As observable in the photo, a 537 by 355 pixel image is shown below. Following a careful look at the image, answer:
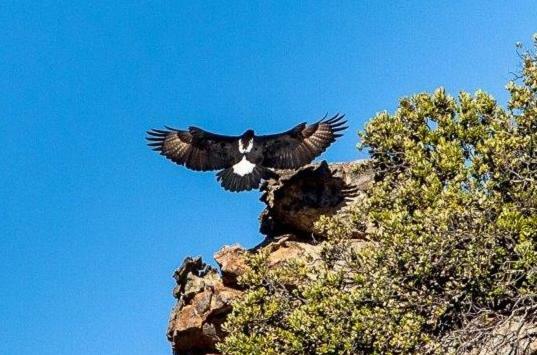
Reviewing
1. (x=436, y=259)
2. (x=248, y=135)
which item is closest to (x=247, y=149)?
(x=248, y=135)

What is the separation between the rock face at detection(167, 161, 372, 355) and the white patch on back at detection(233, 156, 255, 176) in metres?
0.73

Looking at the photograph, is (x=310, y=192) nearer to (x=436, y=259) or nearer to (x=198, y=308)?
(x=198, y=308)

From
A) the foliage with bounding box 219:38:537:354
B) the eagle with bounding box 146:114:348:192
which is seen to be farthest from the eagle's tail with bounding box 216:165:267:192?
the foliage with bounding box 219:38:537:354

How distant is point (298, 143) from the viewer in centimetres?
2877

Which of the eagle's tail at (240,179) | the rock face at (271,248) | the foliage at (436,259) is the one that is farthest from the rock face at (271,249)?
the foliage at (436,259)

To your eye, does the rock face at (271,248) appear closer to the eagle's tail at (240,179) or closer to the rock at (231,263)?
the rock at (231,263)

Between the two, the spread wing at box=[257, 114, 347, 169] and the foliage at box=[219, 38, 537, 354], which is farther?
the spread wing at box=[257, 114, 347, 169]

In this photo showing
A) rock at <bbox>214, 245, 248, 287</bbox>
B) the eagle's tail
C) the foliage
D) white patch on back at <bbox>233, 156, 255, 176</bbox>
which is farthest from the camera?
white patch on back at <bbox>233, 156, 255, 176</bbox>

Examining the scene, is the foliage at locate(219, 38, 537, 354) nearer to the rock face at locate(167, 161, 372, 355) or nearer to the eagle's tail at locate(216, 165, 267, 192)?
the rock face at locate(167, 161, 372, 355)

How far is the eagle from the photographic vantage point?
93.0 ft

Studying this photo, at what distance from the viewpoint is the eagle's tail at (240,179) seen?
2747cm

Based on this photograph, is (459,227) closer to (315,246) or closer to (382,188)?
(382,188)

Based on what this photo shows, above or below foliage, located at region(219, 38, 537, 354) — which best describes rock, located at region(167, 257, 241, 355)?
above

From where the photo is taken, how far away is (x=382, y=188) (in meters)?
21.0
